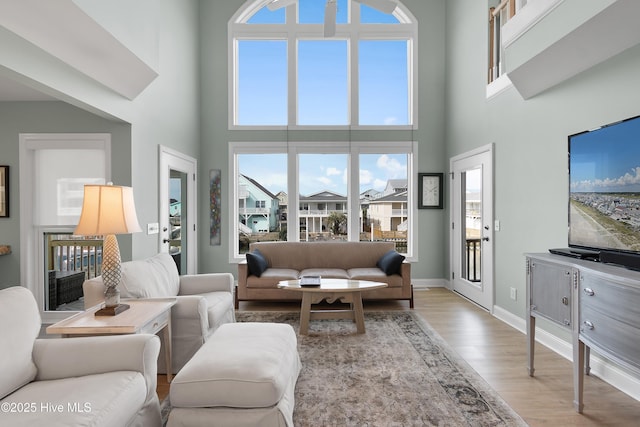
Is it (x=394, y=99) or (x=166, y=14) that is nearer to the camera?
(x=166, y=14)

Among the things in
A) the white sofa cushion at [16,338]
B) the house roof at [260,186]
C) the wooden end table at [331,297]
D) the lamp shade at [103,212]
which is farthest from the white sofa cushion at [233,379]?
the house roof at [260,186]

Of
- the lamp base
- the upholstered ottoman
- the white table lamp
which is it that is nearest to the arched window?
the white table lamp

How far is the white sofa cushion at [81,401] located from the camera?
136cm

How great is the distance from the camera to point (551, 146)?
10.6 ft

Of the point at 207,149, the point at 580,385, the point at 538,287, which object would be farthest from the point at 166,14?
the point at 580,385

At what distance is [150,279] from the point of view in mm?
2980

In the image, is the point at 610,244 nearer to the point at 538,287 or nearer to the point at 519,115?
the point at 538,287

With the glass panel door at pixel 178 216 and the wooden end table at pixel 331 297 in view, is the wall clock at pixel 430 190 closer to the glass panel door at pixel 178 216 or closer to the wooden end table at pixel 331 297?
the wooden end table at pixel 331 297

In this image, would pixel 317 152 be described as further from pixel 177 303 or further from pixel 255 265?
pixel 177 303

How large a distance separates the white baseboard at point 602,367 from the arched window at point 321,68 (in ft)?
11.7

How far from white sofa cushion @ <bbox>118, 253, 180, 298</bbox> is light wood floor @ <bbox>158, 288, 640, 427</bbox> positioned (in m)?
0.68

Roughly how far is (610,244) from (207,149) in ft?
16.7

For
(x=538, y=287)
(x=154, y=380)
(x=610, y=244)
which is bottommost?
(x=154, y=380)

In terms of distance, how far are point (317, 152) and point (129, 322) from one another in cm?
408
